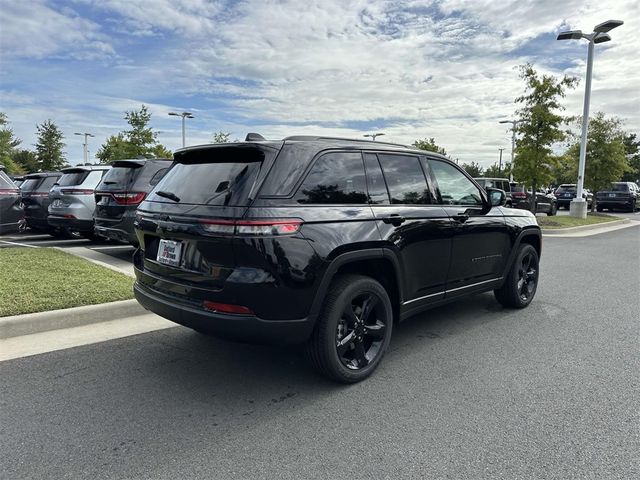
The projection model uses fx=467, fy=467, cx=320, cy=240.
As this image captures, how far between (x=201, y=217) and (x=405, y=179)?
1.88 metres

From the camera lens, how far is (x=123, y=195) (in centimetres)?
817

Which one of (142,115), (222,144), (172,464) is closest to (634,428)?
(172,464)

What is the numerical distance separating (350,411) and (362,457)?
0.54 m

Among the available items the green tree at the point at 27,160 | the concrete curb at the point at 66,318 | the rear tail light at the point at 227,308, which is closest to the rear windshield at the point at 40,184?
the concrete curb at the point at 66,318

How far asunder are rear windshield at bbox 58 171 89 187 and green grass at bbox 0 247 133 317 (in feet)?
9.97

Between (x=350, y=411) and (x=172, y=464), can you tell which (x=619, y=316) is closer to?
(x=350, y=411)

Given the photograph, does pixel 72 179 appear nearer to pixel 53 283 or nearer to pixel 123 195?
pixel 123 195

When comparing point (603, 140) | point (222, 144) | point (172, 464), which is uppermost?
point (603, 140)

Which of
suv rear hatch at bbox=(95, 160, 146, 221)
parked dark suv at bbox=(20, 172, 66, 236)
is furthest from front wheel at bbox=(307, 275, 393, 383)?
parked dark suv at bbox=(20, 172, 66, 236)

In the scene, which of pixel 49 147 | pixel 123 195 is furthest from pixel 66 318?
pixel 49 147

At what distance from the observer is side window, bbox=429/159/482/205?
4.55 metres

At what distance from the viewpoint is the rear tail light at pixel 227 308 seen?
10.1 ft

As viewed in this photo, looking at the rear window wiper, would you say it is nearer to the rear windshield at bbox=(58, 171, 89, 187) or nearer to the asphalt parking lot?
the asphalt parking lot

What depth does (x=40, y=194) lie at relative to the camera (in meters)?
11.2
